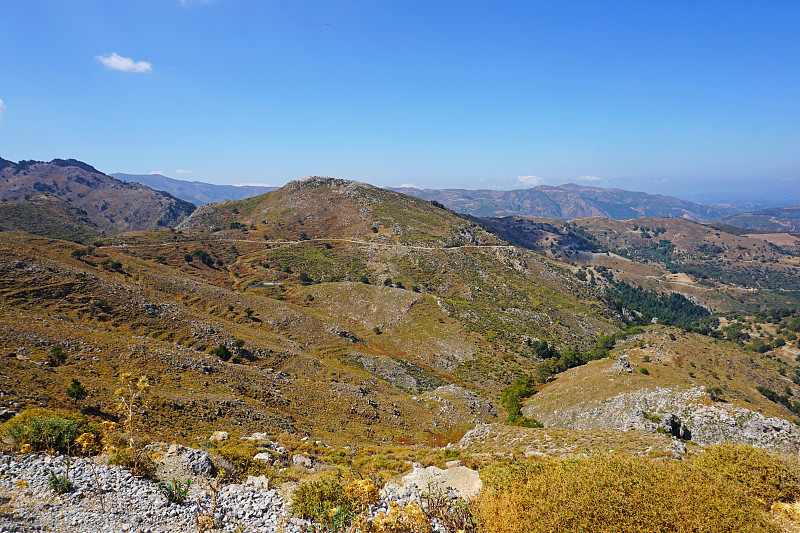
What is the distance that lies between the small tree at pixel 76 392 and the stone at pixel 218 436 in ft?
25.5

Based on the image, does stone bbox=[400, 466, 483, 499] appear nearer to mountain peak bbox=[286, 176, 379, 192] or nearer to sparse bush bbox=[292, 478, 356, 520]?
sparse bush bbox=[292, 478, 356, 520]

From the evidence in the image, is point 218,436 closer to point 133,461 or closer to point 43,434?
point 133,461

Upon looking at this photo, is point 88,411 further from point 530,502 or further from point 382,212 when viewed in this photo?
point 382,212

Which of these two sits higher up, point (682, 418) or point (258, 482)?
point (258, 482)

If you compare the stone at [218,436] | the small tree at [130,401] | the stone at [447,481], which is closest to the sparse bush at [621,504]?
the stone at [447,481]

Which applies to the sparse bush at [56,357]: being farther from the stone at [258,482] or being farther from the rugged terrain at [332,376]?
the stone at [258,482]

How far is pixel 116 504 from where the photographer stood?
1095 cm

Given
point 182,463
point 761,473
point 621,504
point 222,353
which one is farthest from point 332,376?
point 761,473

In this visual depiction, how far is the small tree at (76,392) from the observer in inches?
782

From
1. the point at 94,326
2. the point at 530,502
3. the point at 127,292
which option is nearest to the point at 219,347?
the point at 94,326

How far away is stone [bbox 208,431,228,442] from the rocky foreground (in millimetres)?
8577

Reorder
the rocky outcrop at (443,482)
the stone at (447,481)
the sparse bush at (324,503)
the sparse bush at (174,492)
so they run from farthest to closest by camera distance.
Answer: the stone at (447,481), the rocky outcrop at (443,482), the sparse bush at (174,492), the sparse bush at (324,503)

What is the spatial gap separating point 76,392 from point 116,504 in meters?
13.8

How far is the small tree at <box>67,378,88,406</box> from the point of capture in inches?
782
